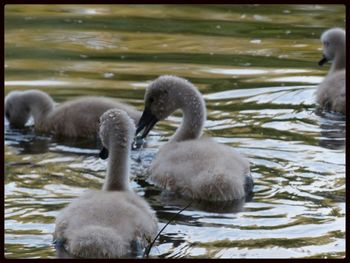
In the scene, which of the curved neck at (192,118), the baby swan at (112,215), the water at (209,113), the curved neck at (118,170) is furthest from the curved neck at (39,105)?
the curved neck at (118,170)

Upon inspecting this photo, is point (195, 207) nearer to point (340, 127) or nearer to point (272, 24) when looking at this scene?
point (340, 127)

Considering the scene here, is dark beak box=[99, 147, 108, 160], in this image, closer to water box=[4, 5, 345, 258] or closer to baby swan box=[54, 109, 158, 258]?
baby swan box=[54, 109, 158, 258]

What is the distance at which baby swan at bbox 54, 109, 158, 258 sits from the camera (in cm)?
671

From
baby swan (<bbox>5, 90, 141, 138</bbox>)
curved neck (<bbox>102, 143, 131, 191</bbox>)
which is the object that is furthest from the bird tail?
baby swan (<bbox>5, 90, 141, 138</bbox>)

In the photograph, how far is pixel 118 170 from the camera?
24.9ft

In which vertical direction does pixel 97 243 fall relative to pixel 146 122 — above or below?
below

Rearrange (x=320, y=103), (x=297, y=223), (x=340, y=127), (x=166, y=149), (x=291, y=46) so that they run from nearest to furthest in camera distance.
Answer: (x=297, y=223)
(x=166, y=149)
(x=340, y=127)
(x=320, y=103)
(x=291, y=46)

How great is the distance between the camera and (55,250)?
6.92 meters

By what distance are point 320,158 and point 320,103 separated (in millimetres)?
1822

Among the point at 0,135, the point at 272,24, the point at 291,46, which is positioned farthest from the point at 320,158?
the point at 272,24

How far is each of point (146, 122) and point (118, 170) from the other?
1.87m

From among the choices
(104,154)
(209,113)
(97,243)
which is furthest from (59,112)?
(97,243)

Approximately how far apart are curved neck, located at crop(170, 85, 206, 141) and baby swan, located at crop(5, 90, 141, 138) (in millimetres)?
956

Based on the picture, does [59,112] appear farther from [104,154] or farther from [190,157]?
[104,154]
